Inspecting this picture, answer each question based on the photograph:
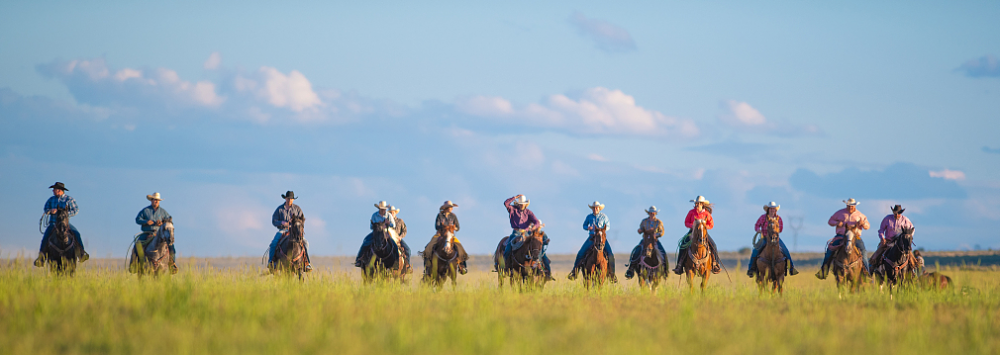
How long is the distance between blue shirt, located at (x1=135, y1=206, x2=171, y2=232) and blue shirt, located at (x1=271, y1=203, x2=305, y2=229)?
2.51 m

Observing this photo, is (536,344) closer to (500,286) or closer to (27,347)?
(27,347)

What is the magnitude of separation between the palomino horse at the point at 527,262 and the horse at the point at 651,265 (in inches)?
91.1

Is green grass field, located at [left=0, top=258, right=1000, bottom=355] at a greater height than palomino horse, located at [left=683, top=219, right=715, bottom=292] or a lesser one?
lesser

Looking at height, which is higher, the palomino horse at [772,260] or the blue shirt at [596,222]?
the blue shirt at [596,222]

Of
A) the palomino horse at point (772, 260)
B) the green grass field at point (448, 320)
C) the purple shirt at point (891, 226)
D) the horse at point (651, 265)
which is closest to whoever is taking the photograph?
the green grass field at point (448, 320)

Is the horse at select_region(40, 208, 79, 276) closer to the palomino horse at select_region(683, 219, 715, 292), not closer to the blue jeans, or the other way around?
the blue jeans

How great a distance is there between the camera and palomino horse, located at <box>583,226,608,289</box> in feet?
58.7

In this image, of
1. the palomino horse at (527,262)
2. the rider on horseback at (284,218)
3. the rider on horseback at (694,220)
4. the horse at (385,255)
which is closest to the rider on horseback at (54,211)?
the rider on horseback at (284,218)

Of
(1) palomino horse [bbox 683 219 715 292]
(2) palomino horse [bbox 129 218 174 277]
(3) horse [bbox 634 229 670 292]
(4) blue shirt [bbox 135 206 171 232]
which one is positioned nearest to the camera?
(1) palomino horse [bbox 683 219 715 292]

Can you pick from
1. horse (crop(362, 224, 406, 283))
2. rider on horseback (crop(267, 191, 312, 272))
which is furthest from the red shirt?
rider on horseback (crop(267, 191, 312, 272))

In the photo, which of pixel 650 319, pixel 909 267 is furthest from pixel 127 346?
pixel 909 267

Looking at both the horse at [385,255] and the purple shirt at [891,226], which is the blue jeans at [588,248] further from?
the purple shirt at [891,226]

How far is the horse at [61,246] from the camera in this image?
18.8m

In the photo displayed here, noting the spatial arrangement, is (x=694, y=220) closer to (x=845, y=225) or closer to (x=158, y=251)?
(x=845, y=225)
